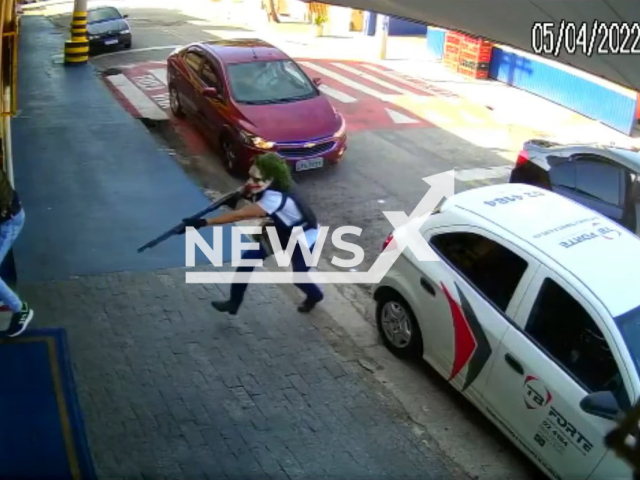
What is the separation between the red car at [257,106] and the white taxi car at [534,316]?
15.8 feet

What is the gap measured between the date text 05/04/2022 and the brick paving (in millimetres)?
3113

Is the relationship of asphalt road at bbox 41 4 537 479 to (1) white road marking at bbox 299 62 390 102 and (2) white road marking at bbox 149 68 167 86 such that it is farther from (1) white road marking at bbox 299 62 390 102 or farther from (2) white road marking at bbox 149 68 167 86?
(2) white road marking at bbox 149 68 167 86

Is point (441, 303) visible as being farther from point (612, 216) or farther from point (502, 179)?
point (502, 179)

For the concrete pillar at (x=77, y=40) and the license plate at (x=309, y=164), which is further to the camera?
the concrete pillar at (x=77, y=40)

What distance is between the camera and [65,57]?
1927 cm

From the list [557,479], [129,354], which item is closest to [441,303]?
[557,479]

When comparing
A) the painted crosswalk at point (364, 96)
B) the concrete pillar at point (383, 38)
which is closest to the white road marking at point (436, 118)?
the painted crosswalk at point (364, 96)

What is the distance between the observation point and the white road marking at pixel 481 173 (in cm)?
1193

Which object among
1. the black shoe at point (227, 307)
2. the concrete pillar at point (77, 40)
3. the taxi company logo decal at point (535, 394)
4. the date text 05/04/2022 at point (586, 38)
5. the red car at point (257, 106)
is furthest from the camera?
the concrete pillar at point (77, 40)

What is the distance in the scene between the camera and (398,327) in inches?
Answer: 267

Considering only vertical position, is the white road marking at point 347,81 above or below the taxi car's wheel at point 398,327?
below

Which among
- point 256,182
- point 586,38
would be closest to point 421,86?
point 256,182

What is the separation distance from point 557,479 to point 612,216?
4.01 metres

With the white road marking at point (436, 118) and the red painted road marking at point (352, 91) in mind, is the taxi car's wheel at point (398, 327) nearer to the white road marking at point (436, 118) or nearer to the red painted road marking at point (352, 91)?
the red painted road marking at point (352, 91)
